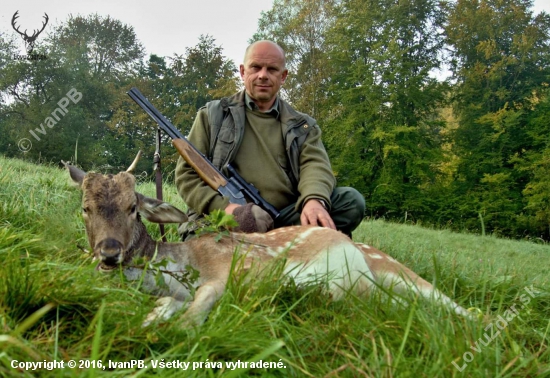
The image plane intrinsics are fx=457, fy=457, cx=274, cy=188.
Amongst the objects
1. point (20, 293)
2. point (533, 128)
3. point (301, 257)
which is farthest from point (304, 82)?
point (20, 293)

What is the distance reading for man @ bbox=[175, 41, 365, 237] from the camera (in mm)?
4578

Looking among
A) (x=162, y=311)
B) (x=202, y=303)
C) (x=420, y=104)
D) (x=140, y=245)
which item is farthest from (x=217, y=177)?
(x=420, y=104)

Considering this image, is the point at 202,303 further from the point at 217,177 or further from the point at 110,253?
the point at 217,177

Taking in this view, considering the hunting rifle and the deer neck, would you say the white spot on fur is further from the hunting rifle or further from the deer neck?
the hunting rifle

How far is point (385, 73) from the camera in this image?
22938 mm

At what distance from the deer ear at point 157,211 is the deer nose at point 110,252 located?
2.06 feet

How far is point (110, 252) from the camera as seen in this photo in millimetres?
2648

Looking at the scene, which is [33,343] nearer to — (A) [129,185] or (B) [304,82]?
(A) [129,185]

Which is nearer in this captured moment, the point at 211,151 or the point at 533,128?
the point at 211,151

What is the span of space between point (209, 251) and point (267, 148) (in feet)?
5.58

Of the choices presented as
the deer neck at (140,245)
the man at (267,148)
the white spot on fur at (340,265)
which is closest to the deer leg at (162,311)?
the deer neck at (140,245)

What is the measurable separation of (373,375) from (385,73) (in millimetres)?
22741

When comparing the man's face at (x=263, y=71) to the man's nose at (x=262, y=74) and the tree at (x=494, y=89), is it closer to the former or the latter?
the man's nose at (x=262, y=74)

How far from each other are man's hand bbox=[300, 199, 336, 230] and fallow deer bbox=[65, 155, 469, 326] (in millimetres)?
435
